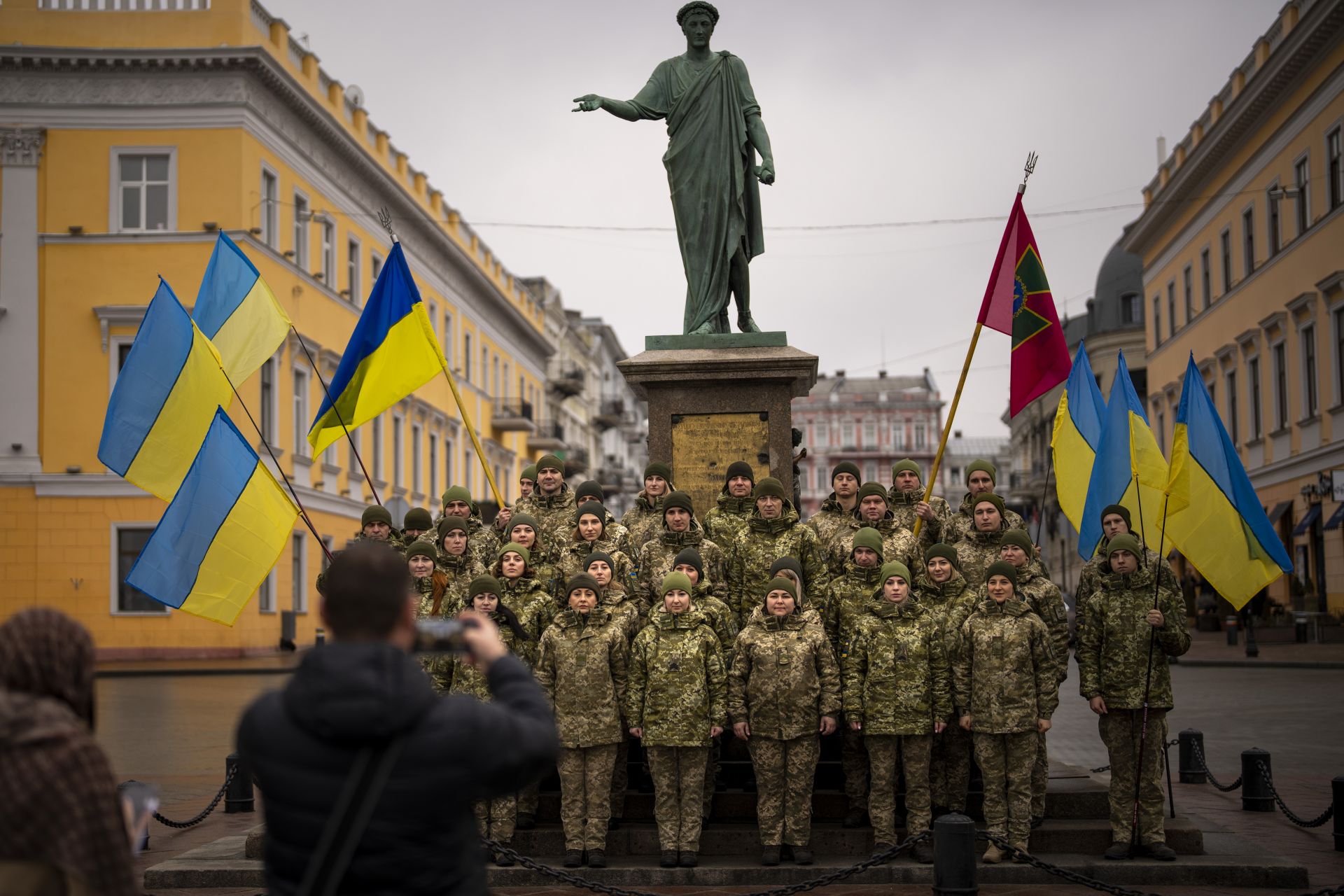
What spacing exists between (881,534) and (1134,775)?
7.23ft

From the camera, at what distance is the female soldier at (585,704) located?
8391mm

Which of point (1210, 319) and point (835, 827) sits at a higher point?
point (1210, 319)

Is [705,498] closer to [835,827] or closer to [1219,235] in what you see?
[835,827]

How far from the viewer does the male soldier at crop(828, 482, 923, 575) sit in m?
9.52

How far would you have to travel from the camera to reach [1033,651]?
27.5 ft

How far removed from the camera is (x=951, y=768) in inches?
347

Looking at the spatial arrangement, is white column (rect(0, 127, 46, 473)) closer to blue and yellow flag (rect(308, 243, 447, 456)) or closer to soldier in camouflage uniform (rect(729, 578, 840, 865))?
blue and yellow flag (rect(308, 243, 447, 456))

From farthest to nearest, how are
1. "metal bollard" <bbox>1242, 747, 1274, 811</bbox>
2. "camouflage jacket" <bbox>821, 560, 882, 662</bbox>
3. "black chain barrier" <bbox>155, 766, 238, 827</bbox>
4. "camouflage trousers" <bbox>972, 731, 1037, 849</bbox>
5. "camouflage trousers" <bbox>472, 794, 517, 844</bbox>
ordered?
1. "metal bollard" <bbox>1242, 747, 1274, 811</bbox>
2. "black chain barrier" <bbox>155, 766, 238, 827</bbox>
3. "camouflage jacket" <bbox>821, 560, 882, 662</bbox>
4. "camouflage trousers" <bbox>472, 794, 517, 844</bbox>
5. "camouflage trousers" <bbox>972, 731, 1037, 849</bbox>

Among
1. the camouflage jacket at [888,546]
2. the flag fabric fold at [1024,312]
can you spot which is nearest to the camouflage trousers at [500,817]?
the camouflage jacket at [888,546]

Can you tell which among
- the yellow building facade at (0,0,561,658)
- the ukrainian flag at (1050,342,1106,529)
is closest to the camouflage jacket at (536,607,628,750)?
the ukrainian flag at (1050,342,1106,529)

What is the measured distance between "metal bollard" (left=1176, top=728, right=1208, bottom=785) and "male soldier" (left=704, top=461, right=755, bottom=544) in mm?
4592

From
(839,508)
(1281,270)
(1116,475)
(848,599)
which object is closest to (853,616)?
(848,599)

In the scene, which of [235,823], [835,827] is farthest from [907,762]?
[235,823]

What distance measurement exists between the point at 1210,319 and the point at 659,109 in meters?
33.2
